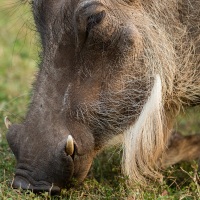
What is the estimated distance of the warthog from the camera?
3482mm

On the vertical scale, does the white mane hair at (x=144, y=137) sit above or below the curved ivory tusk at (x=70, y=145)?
below

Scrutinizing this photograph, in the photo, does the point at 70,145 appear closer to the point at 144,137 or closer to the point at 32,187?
the point at 32,187

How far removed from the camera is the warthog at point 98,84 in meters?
3.48

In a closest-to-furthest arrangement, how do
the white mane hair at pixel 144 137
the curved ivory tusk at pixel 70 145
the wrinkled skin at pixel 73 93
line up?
the curved ivory tusk at pixel 70 145 → the wrinkled skin at pixel 73 93 → the white mane hair at pixel 144 137

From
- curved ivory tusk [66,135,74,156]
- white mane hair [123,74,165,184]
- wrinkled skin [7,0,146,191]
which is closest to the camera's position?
curved ivory tusk [66,135,74,156]

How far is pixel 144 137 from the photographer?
3641mm

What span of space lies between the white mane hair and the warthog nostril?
1.38 ft

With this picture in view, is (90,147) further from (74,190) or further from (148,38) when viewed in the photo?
(148,38)

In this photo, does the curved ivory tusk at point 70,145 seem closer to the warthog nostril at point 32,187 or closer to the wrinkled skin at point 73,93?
the wrinkled skin at point 73,93

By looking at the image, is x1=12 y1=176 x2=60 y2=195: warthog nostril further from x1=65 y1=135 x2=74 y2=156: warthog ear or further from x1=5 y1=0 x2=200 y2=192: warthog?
x1=65 y1=135 x2=74 y2=156: warthog ear

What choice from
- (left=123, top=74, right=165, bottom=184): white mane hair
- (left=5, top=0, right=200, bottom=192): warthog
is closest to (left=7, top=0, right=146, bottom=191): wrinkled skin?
(left=5, top=0, right=200, bottom=192): warthog

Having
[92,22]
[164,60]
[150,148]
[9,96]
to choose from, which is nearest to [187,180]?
[150,148]

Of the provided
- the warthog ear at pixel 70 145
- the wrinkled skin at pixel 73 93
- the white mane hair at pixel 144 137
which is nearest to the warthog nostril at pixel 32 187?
the wrinkled skin at pixel 73 93

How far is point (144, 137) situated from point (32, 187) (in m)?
0.65
